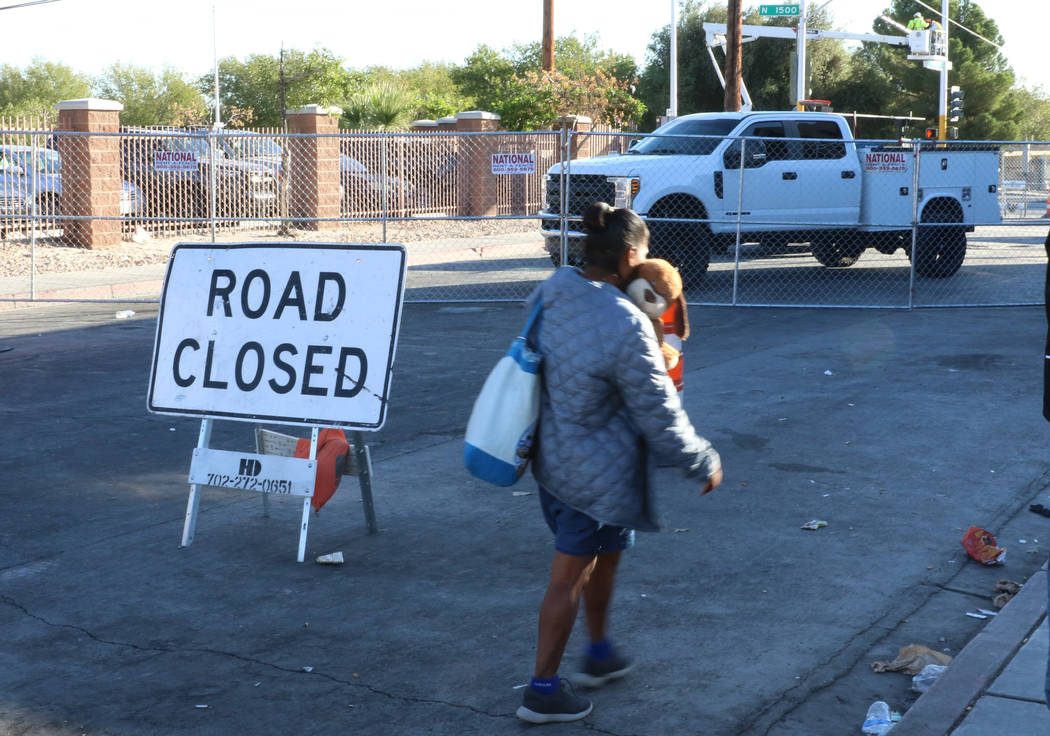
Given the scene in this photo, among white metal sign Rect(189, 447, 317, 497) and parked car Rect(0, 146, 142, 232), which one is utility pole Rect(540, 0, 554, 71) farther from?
white metal sign Rect(189, 447, 317, 497)

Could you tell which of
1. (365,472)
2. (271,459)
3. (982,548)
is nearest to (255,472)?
(271,459)

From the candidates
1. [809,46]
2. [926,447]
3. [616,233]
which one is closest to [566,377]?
[616,233]

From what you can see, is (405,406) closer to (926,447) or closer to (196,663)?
(926,447)

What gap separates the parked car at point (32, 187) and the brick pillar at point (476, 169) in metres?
8.49

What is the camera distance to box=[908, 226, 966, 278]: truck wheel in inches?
711

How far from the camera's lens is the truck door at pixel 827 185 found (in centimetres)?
1714

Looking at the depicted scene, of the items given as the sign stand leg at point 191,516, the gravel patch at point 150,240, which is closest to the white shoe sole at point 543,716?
the sign stand leg at point 191,516

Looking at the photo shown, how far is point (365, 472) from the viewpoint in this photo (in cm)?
601

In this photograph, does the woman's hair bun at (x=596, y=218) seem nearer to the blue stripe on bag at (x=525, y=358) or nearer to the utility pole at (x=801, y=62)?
the blue stripe on bag at (x=525, y=358)

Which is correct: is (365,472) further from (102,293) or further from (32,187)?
(32,187)

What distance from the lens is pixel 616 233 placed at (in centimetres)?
402

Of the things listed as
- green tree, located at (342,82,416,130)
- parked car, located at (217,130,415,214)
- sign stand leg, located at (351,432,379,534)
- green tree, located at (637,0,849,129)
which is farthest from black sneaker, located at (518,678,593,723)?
green tree, located at (637,0,849,129)

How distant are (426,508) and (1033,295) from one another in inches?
492

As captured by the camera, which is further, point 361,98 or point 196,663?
point 361,98
